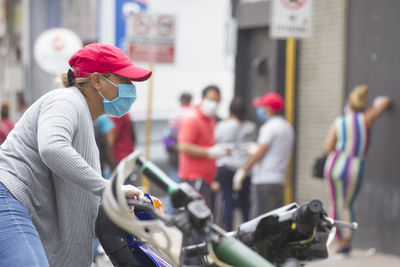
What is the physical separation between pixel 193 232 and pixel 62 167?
938mm

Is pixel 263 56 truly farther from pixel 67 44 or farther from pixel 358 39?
pixel 67 44

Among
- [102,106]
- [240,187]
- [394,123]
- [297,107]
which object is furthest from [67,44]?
[102,106]

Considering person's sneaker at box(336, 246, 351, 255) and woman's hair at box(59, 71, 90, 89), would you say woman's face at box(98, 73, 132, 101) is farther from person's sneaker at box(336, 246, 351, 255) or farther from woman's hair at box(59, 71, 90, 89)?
person's sneaker at box(336, 246, 351, 255)

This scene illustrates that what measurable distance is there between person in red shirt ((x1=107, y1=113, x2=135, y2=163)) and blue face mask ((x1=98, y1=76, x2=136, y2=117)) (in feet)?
17.6

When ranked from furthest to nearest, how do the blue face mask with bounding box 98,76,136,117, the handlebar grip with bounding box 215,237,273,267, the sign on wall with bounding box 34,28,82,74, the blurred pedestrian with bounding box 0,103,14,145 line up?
the sign on wall with bounding box 34,28,82,74 < the blurred pedestrian with bounding box 0,103,14,145 < the blue face mask with bounding box 98,76,136,117 < the handlebar grip with bounding box 215,237,273,267

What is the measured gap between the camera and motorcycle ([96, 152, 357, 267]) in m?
2.43

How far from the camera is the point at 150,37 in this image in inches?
437

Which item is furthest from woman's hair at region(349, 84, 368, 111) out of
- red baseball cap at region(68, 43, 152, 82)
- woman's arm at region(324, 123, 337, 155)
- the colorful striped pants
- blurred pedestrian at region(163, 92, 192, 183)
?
red baseball cap at region(68, 43, 152, 82)

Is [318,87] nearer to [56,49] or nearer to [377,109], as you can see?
[377,109]

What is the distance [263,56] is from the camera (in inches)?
476

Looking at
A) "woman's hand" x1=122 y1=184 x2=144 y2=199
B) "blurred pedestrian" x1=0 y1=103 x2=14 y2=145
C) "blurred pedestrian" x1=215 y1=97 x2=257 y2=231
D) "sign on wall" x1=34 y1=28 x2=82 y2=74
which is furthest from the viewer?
"sign on wall" x1=34 y1=28 x2=82 y2=74

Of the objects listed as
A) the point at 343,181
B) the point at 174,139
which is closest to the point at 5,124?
the point at 174,139

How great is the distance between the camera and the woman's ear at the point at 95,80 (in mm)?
3646

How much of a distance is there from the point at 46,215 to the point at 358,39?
6994 mm
